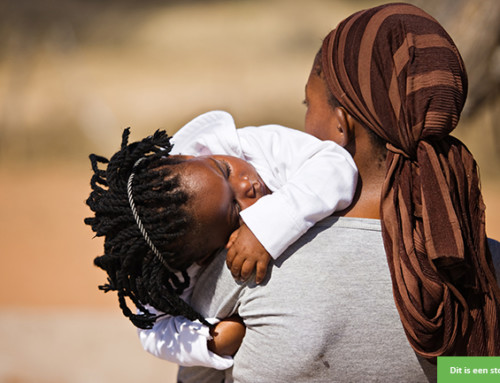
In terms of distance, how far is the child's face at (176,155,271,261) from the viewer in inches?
69.5

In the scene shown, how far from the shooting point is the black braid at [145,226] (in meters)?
1.72

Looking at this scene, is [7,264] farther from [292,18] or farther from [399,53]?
[292,18]

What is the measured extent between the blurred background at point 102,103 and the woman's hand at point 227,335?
331 cm

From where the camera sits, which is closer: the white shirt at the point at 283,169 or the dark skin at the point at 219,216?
the white shirt at the point at 283,169

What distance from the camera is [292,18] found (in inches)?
587

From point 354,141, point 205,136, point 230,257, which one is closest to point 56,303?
point 205,136

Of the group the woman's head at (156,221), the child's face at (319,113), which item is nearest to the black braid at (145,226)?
the woman's head at (156,221)

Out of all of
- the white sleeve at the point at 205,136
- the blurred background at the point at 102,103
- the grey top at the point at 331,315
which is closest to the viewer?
the grey top at the point at 331,315

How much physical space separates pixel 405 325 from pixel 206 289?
0.62 m

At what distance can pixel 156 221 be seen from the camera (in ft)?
5.65

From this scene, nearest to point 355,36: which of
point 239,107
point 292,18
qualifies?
point 239,107

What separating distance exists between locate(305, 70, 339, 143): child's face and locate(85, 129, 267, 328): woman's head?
38 centimetres

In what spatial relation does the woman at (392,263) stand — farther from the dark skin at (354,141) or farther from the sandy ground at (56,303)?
the sandy ground at (56,303)

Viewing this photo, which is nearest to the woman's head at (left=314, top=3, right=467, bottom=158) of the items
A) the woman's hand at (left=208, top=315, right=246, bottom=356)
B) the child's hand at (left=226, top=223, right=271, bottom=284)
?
the child's hand at (left=226, top=223, right=271, bottom=284)
